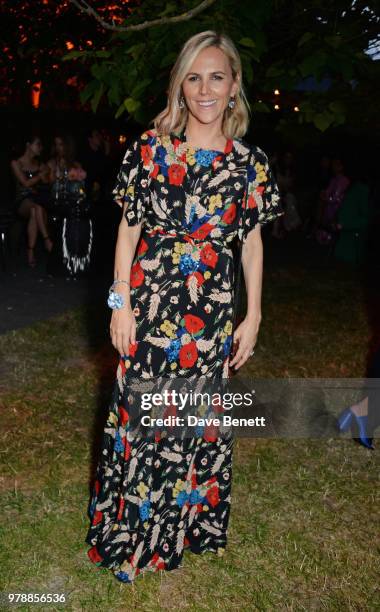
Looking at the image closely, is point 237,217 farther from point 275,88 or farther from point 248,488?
point 275,88

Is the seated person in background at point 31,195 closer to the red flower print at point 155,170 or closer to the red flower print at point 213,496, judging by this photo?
the red flower print at point 213,496

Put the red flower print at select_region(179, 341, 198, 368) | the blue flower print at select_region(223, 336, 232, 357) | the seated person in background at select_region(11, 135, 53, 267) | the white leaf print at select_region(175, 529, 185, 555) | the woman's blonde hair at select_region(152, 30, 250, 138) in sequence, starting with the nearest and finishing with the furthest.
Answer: the woman's blonde hair at select_region(152, 30, 250, 138) → the red flower print at select_region(179, 341, 198, 368) → the blue flower print at select_region(223, 336, 232, 357) → the white leaf print at select_region(175, 529, 185, 555) → the seated person in background at select_region(11, 135, 53, 267)

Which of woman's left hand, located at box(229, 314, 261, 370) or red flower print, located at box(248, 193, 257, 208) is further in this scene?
woman's left hand, located at box(229, 314, 261, 370)

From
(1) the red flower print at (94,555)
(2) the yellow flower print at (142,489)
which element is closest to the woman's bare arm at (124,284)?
(2) the yellow flower print at (142,489)

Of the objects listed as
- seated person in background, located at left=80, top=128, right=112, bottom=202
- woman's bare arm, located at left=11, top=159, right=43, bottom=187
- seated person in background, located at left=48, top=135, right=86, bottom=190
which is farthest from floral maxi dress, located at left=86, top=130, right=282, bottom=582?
woman's bare arm, located at left=11, top=159, right=43, bottom=187

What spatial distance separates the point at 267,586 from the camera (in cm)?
310

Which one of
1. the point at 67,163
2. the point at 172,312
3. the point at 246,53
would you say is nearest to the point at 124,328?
the point at 172,312

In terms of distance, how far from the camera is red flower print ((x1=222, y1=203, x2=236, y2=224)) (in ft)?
9.05

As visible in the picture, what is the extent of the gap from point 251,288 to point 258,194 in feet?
1.42

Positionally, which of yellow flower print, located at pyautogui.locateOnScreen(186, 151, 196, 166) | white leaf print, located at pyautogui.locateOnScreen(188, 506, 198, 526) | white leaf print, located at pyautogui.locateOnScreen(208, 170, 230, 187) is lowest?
white leaf print, located at pyautogui.locateOnScreen(188, 506, 198, 526)

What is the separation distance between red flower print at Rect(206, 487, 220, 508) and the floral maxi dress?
42 mm

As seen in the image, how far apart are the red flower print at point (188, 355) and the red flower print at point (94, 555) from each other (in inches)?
42.9

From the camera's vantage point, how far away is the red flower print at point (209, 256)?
281cm

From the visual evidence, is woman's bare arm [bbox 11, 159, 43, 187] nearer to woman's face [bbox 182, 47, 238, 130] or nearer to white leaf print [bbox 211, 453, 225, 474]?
woman's face [bbox 182, 47, 238, 130]
